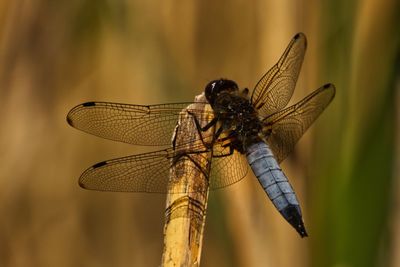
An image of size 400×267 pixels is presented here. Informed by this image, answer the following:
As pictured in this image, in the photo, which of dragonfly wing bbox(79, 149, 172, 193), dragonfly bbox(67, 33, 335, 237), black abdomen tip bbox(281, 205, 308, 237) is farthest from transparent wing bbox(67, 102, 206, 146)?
black abdomen tip bbox(281, 205, 308, 237)

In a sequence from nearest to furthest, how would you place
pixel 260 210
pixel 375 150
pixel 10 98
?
pixel 375 150 → pixel 260 210 → pixel 10 98

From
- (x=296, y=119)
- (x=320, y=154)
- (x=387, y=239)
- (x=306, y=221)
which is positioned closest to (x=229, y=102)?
(x=296, y=119)

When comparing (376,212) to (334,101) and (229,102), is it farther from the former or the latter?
(229,102)

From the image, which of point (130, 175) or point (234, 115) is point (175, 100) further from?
point (130, 175)

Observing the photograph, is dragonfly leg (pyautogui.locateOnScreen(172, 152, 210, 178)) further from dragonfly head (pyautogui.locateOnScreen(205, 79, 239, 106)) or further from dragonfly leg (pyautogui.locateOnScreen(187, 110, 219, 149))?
dragonfly head (pyautogui.locateOnScreen(205, 79, 239, 106))

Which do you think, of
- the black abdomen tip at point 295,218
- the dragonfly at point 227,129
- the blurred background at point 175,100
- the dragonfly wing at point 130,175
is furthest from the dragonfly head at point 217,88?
the black abdomen tip at point 295,218

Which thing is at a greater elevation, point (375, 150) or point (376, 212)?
point (375, 150)

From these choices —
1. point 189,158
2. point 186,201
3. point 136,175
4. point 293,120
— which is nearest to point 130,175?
point 136,175
